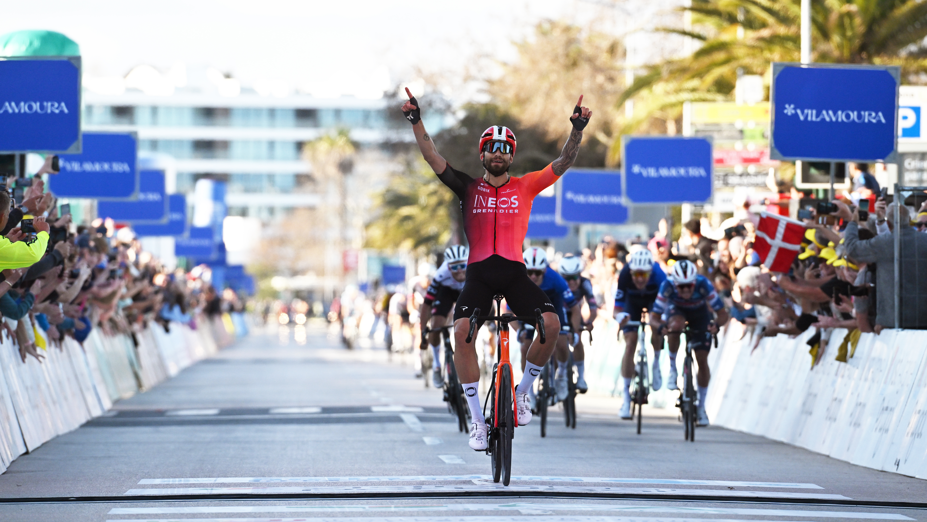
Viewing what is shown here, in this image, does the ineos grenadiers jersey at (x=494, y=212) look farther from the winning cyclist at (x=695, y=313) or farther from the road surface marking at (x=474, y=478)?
the winning cyclist at (x=695, y=313)

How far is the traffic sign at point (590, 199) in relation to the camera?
32.2m

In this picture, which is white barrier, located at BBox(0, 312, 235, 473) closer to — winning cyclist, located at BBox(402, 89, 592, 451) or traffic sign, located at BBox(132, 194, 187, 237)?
winning cyclist, located at BBox(402, 89, 592, 451)

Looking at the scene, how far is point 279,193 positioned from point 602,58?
10462 centimetres

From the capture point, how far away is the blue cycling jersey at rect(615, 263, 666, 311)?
15.4 metres

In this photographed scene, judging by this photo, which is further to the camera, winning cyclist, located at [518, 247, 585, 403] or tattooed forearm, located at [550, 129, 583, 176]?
winning cyclist, located at [518, 247, 585, 403]

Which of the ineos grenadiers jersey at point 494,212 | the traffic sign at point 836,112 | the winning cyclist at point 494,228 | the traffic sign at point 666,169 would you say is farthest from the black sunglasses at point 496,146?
the traffic sign at point 666,169

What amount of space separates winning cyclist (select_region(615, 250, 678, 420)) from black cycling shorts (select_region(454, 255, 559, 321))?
5.16 meters

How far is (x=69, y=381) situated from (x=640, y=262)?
626 centimetres

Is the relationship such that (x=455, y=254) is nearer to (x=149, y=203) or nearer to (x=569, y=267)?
(x=569, y=267)

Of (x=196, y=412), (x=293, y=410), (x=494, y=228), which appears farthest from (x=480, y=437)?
(x=196, y=412)

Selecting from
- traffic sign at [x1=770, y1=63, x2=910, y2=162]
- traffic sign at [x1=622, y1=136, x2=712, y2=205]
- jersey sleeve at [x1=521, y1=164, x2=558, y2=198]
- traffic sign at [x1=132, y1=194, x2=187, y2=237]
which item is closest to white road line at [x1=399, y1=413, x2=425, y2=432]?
traffic sign at [x1=770, y1=63, x2=910, y2=162]

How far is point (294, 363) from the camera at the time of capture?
36375mm

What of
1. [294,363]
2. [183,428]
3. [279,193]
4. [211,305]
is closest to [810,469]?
[183,428]

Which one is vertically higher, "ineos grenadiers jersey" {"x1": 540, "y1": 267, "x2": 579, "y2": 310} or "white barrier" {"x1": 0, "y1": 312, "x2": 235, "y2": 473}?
"ineos grenadiers jersey" {"x1": 540, "y1": 267, "x2": 579, "y2": 310}
